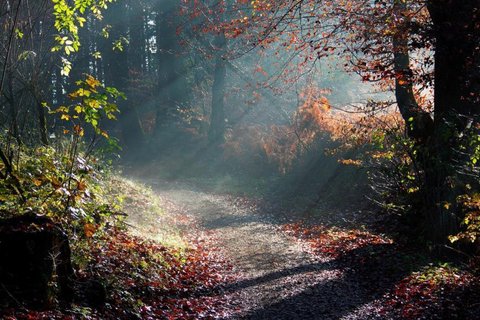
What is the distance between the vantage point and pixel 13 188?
5918 millimetres

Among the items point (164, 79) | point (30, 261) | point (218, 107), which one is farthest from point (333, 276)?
point (164, 79)

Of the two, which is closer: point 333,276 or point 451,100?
point 451,100

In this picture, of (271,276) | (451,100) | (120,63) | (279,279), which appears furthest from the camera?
(120,63)

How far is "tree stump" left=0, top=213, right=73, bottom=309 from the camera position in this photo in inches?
190

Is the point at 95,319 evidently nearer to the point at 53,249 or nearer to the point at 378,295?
the point at 53,249

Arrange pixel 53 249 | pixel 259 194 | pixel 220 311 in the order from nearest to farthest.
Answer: pixel 53 249 < pixel 220 311 < pixel 259 194

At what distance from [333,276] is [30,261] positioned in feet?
18.4

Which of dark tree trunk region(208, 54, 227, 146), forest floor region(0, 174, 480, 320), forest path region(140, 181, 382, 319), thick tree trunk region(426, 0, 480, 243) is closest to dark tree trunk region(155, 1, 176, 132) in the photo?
dark tree trunk region(208, 54, 227, 146)

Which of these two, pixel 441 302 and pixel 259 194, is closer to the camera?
pixel 441 302

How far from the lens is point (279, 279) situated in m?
8.61

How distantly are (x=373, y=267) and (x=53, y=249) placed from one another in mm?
5993

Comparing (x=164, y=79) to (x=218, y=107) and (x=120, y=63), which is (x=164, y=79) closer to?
(x=120, y=63)

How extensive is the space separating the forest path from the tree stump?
305cm

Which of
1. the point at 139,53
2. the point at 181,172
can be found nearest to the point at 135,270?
the point at 181,172
